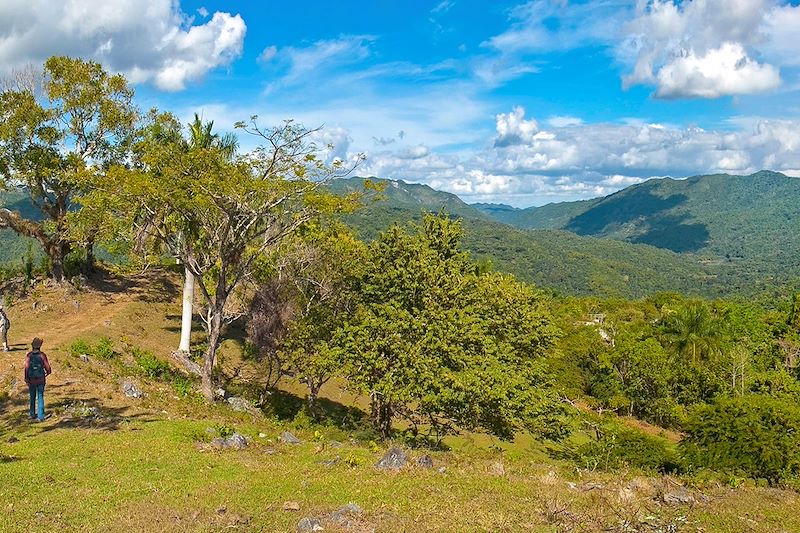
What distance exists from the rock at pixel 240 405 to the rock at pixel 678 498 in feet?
52.0

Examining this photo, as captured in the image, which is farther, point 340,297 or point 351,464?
point 340,297

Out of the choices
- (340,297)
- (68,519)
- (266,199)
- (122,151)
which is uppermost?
(122,151)

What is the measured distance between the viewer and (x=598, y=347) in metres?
71.8

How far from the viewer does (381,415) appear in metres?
24.3

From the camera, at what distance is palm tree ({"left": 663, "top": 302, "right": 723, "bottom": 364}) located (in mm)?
63406

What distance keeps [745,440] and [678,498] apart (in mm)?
13566

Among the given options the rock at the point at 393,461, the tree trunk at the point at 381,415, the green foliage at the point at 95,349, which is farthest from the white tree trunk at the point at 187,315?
the rock at the point at 393,461

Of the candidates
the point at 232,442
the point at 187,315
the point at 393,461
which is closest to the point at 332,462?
the point at 393,461

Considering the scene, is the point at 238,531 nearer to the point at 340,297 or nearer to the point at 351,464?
the point at 351,464

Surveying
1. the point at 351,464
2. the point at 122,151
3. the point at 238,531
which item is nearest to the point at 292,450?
the point at 351,464

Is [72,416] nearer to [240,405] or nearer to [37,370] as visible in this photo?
[37,370]

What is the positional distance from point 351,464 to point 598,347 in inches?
2494

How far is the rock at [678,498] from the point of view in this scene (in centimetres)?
1280

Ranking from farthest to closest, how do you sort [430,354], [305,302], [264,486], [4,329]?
[305,302]
[4,329]
[430,354]
[264,486]
